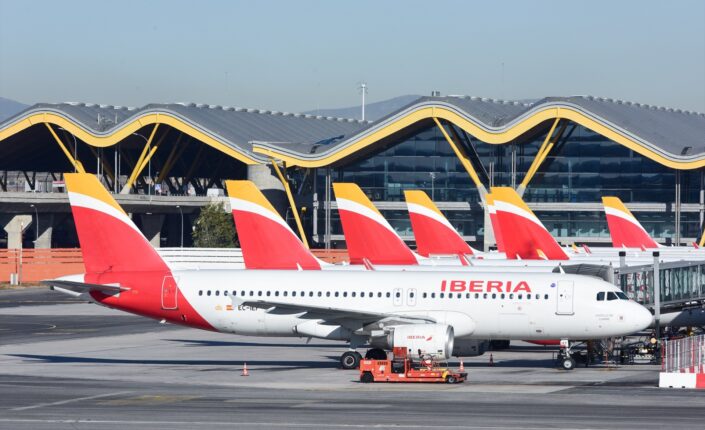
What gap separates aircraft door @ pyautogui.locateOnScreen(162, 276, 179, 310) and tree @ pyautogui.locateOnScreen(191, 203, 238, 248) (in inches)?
3035

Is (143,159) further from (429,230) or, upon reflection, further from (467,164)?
(429,230)

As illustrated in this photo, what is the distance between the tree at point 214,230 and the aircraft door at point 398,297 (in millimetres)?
78467

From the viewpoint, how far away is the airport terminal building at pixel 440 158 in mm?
118312

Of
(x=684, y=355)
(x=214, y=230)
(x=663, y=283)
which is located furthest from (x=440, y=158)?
(x=684, y=355)

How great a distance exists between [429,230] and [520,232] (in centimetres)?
769

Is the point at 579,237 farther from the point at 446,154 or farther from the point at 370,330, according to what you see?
the point at 370,330

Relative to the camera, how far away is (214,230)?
4911 inches

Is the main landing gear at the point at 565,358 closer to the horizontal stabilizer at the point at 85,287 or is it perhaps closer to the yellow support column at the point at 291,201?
the horizontal stabilizer at the point at 85,287

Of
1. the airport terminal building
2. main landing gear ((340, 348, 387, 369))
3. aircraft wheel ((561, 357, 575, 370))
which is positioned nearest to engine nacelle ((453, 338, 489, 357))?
main landing gear ((340, 348, 387, 369))

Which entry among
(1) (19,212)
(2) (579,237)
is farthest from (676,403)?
(1) (19,212)

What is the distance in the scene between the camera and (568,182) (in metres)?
123

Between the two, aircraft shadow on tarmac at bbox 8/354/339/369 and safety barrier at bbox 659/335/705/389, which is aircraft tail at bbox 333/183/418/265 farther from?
safety barrier at bbox 659/335/705/389

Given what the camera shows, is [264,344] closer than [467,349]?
No

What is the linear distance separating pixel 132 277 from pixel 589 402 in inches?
765
